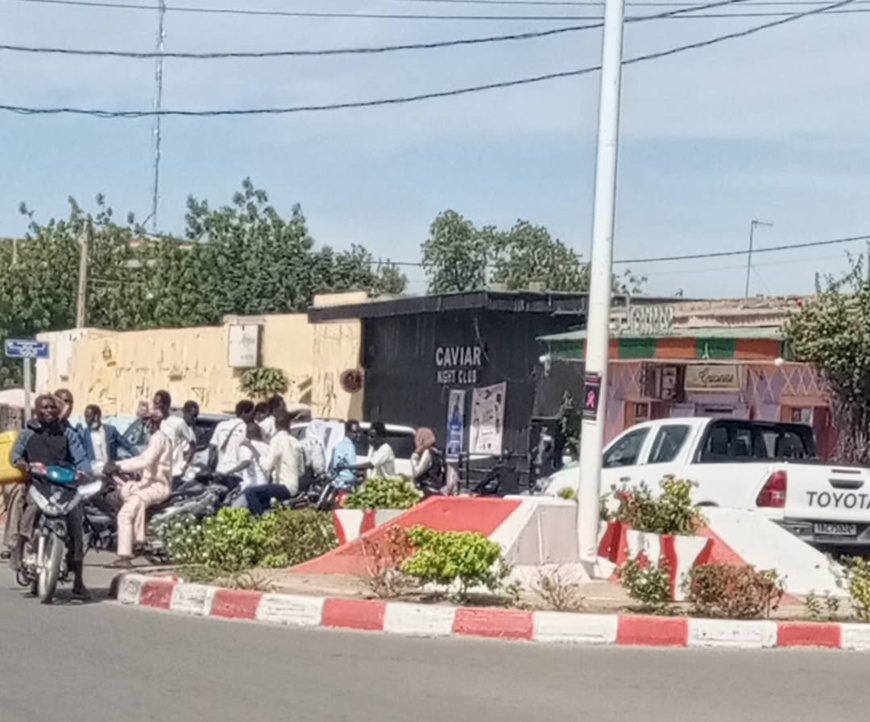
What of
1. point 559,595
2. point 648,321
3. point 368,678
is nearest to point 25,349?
point 648,321

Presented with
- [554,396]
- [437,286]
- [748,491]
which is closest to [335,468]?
[748,491]

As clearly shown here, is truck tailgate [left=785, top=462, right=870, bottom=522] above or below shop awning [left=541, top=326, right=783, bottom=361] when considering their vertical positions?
below

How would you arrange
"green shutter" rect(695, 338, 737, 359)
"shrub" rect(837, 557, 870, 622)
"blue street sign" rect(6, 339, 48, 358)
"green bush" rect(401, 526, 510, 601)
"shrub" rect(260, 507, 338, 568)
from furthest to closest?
1. "blue street sign" rect(6, 339, 48, 358)
2. "green shutter" rect(695, 338, 737, 359)
3. "shrub" rect(260, 507, 338, 568)
4. "shrub" rect(837, 557, 870, 622)
5. "green bush" rect(401, 526, 510, 601)

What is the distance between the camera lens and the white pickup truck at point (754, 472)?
51.5 feet

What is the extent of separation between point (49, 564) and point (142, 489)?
298 cm

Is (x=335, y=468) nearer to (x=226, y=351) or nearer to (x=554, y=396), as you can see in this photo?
(x=554, y=396)

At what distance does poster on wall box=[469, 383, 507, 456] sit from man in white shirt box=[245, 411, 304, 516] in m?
14.9

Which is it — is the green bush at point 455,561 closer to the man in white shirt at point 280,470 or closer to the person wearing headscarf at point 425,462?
the man in white shirt at point 280,470

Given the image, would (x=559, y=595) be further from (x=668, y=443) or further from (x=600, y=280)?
(x=668, y=443)

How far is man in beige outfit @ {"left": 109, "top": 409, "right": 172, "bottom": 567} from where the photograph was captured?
1490 centimetres

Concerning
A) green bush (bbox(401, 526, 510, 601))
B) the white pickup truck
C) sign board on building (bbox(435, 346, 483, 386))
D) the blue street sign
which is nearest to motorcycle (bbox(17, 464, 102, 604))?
green bush (bbox(401, 526, 510, 601))

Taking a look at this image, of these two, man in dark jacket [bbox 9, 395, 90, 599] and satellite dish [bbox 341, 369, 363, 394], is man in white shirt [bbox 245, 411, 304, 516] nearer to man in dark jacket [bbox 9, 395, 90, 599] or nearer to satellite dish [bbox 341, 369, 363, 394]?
man in dark jacket [bbox 9, 395, 90, 599]

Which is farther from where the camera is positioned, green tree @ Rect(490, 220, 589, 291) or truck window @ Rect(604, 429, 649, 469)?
green tree @ Rect(490, 220, 589, 291)

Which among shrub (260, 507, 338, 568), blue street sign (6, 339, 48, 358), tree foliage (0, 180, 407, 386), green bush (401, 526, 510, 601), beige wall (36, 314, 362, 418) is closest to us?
green bush (401, 526, 510, 601)
